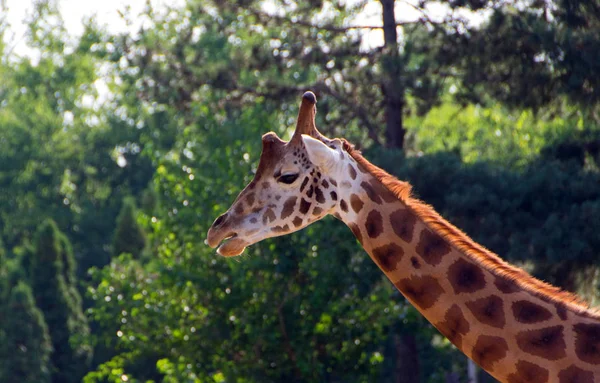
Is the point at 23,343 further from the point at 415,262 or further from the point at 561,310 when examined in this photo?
the point at 561,310

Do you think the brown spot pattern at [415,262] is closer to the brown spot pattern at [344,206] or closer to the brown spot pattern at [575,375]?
the brown spot pattern at [344,206]

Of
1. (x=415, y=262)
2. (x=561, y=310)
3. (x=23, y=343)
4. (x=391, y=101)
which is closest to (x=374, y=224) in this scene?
(x=415, y=262)

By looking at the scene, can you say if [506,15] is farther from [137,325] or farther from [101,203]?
[101,203]

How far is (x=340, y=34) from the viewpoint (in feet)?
62.3

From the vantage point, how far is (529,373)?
5055 millimetres

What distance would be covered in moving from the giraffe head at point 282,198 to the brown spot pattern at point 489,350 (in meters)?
0.94

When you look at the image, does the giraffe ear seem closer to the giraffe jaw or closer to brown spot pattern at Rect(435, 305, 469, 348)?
the giraffe jaw

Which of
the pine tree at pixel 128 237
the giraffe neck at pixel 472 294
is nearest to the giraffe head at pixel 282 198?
the giraffe neck at pixel 472 294

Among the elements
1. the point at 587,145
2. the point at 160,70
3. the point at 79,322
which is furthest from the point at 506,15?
the point at 79,322

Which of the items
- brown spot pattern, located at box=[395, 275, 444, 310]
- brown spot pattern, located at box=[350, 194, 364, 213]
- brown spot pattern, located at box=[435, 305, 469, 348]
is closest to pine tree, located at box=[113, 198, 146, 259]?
brown spot pattern, located at box=[350, 194, 364, 213]

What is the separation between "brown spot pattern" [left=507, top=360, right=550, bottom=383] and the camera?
5.04m

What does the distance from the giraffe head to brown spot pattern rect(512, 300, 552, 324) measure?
980 mm

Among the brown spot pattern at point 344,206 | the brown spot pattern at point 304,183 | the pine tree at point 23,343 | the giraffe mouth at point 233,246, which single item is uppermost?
the brown spot pattern at point 304,183

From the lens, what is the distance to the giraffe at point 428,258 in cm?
505
